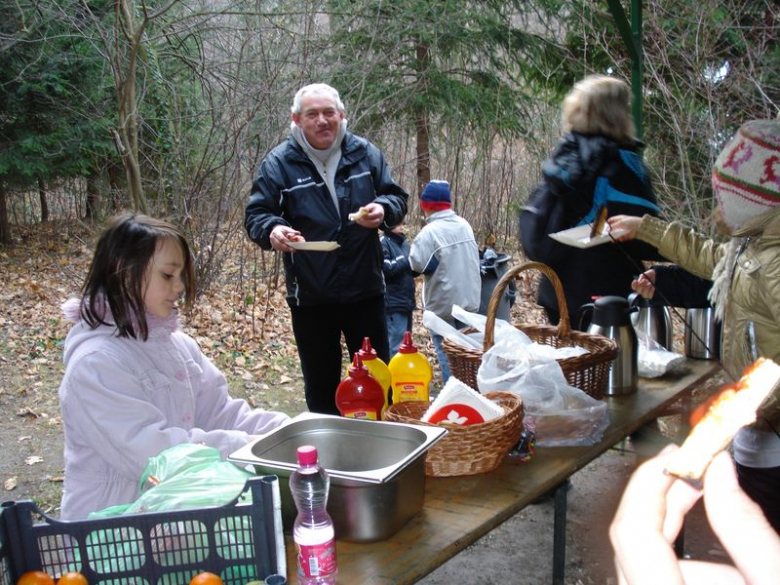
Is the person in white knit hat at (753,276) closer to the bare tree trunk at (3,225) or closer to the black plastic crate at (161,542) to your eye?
the black plastic crate at (161,542)

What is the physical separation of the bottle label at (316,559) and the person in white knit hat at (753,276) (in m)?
1.36

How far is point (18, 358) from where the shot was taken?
20.4 feet

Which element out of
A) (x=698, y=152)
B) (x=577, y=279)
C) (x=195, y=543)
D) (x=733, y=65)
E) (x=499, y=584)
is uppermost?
(x=733, y=65)

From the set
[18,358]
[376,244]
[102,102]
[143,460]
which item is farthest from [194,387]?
[102,102]

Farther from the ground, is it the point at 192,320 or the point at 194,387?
the point at 194,387

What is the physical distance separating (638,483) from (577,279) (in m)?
2.54

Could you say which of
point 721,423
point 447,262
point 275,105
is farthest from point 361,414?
point 275,105

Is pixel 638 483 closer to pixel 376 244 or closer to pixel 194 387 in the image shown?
pixel 194 387

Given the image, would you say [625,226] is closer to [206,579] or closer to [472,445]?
[472,445]

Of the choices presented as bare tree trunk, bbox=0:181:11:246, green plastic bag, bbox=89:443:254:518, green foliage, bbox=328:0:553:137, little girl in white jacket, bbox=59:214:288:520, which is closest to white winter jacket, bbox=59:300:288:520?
little girl in white jacket, bbox=59:214:288:520

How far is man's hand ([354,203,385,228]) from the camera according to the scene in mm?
3299

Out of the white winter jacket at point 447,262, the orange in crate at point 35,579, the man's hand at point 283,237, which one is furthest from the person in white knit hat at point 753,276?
the white winter jacket at point 447,262

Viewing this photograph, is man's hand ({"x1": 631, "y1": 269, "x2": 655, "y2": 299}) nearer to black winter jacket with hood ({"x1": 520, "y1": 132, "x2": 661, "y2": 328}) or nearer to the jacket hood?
black winter jacket with hood ({"x1": 520, "y1": 132, "x2": 661, "y2": 328})

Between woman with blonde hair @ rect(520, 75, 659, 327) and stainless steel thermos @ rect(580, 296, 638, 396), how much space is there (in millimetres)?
384
